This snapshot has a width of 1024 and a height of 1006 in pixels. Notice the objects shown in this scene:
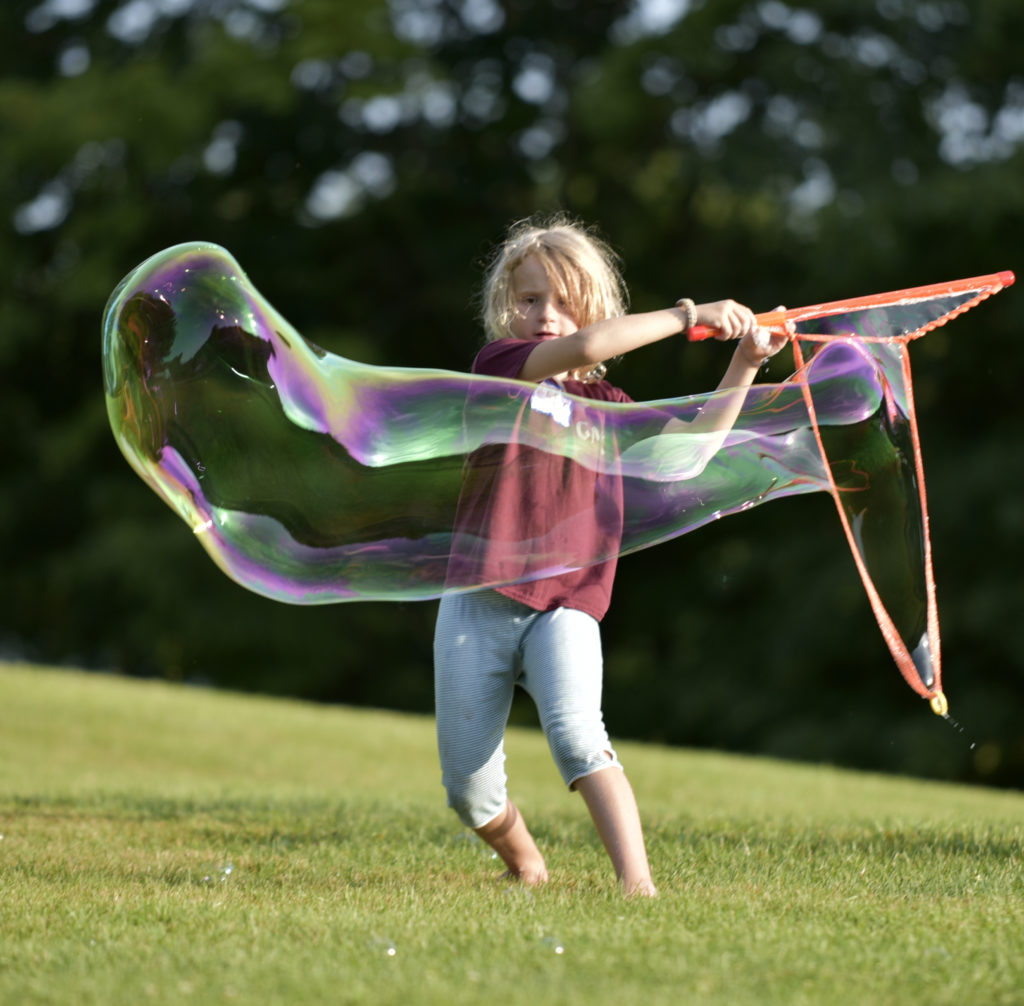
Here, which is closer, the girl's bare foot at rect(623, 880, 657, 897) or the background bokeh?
the girl's bare foot at rect(623, 880, 657, 897)

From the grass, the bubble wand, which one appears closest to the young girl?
the bubble wand

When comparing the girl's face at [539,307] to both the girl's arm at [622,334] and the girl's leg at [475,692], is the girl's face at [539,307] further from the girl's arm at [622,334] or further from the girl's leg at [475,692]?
the girl's leg at [475,692]

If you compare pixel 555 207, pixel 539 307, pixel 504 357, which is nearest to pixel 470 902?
pixel 504 357

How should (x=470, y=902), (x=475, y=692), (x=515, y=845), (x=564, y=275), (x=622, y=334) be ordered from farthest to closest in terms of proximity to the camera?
(x=515, y=845)
(x=564, y=275)
(x=475, y=692)
(x=470, y=902)
(x=622, y=334)

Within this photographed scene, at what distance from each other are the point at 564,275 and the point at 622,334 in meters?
0.42

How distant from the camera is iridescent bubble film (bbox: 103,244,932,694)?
3717 millimetres

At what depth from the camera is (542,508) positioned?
3561mm

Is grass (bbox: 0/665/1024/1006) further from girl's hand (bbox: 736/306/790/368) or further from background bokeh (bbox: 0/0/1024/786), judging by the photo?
background bokeh (bbox: 0/0/1024/786)

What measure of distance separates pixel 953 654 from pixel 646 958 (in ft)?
41.0

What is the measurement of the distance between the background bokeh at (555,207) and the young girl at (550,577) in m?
10.6

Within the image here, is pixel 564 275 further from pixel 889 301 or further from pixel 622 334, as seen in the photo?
pixel 889 301

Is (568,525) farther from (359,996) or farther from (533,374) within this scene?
(359,996)

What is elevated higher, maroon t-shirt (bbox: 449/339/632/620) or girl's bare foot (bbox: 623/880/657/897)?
maroon t-shirt (bbox: 449/339/632/620)

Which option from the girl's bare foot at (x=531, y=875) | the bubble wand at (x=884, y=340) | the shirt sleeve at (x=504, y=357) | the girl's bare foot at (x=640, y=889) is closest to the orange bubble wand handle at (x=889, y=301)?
the bubble wand at (x=884, y=340)
